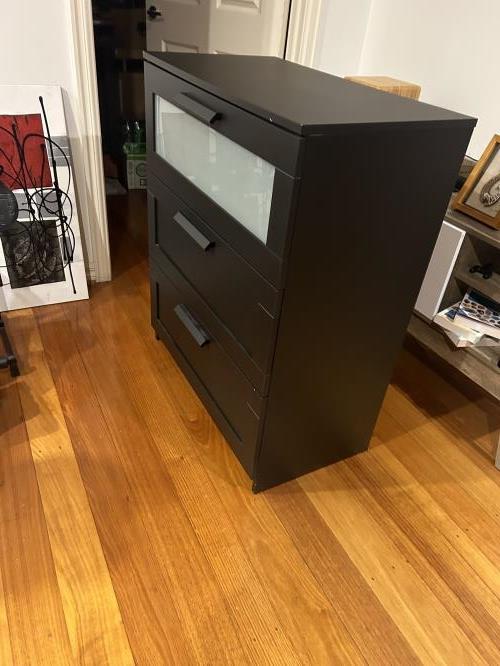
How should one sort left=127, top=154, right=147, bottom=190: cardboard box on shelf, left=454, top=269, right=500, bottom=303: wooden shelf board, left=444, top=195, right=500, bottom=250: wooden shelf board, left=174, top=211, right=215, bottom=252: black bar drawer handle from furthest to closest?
left=127, top=154, right=147, bottom=190: cardboard box on shelf
left=454, top=269, right=500, bottom=303: wooden shelf board
left=444, top=195, right=500, bottom=250: wooden shelf board
left=174, top=211, right=215, bottom=252: black bar drawer handle

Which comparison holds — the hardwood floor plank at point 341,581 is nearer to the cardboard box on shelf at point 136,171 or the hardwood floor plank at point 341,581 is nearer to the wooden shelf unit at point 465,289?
the wooden shelf unit at point 465,289

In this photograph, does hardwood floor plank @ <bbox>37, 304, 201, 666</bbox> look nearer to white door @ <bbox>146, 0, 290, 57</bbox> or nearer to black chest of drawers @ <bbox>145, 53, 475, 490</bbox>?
black chest of drawers @ <bbox>145, 53, 475, 490</bbox>

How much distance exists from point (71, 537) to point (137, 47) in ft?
8.93

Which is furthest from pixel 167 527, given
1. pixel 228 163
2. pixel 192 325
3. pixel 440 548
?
pixel 228 163

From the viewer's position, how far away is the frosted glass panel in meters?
0.97

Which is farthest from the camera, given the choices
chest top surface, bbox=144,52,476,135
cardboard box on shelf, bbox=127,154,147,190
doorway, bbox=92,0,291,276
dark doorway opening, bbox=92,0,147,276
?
cardboard box on shelf, bbox=127,154,147,190

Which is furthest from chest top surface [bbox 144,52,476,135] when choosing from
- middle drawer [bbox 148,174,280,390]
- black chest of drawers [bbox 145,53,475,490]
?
middle drawer [bbox 148,174,280,390]

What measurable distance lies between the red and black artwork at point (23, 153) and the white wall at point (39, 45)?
0.12 meters

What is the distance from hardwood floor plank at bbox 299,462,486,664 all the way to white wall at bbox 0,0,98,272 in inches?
58.0

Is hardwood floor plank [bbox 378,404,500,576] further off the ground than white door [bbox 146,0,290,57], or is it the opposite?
white door [bbox 146,0,290,57]

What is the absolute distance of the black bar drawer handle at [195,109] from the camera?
1014 millimetres

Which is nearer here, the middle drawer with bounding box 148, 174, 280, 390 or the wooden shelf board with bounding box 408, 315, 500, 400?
the middle drawer with bounding box 148, 174, 280, 390

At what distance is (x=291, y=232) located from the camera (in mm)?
888

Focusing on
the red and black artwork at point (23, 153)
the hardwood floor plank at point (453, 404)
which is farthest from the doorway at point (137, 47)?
the hardwood floor plank at point (453, 404)
